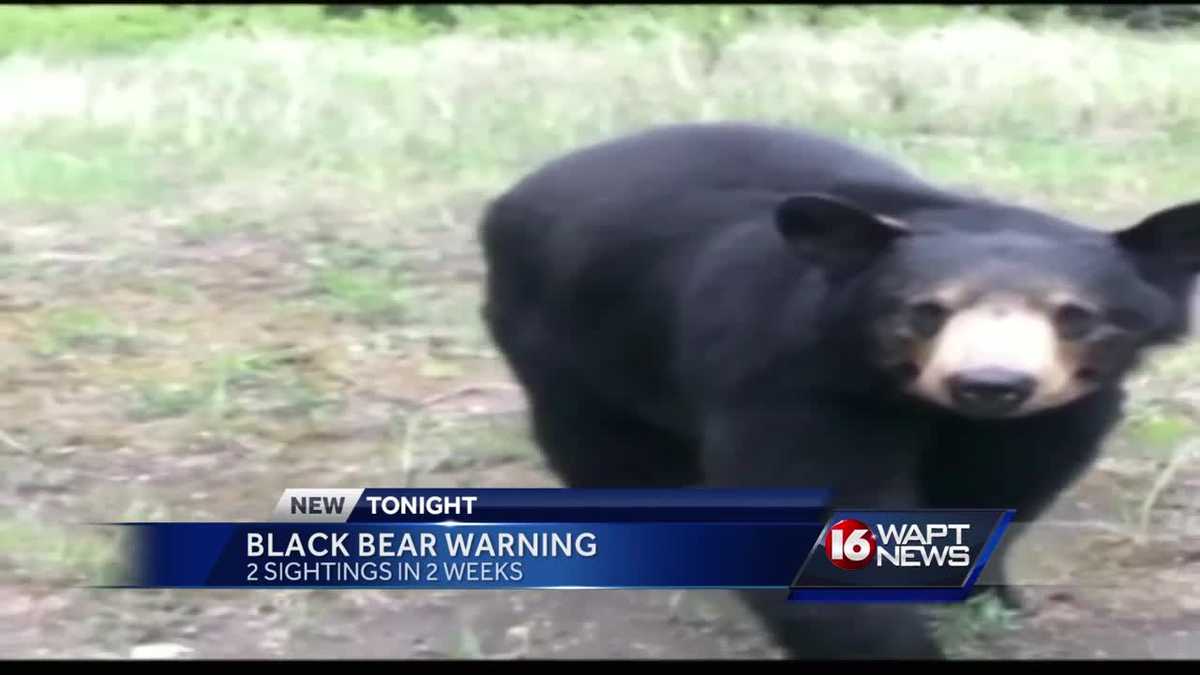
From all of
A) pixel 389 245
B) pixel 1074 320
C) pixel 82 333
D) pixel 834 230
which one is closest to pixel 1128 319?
pixel 1074 320

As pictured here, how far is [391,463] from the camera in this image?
317 cm

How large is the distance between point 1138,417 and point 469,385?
4.16 feet

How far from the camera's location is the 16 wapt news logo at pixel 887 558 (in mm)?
2236

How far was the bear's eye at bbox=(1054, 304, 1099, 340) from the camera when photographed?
6.80ft

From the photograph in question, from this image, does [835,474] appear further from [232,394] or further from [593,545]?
[232,394]

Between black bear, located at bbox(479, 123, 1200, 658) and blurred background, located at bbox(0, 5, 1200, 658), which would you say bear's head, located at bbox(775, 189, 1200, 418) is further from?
blurred background, located at bbox(0, 5, 1200, 658)

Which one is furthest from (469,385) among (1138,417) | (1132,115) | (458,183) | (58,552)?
(1132,115)

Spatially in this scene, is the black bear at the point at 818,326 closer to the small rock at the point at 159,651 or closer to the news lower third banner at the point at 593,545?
the news lower third banner at the point at 593,545

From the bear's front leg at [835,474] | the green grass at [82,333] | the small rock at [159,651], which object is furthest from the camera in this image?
the green grass at [82,333]

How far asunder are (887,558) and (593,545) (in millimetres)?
364

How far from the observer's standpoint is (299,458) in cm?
316

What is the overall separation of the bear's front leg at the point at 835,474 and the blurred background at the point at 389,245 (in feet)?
0.95

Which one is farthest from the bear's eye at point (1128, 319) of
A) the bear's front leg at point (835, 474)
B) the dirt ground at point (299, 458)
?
the dirt ground at point (299, 458)

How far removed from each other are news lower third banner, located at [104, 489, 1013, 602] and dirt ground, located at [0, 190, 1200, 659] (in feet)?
0.68
